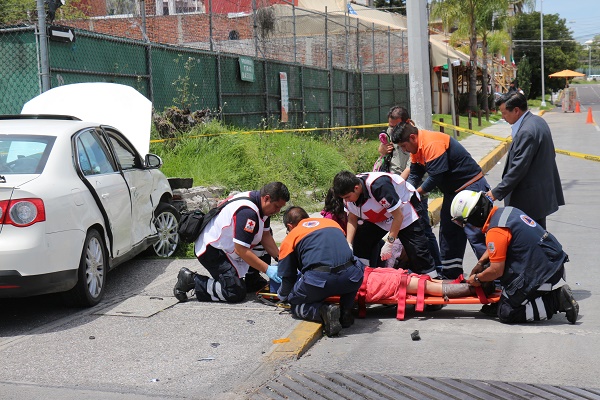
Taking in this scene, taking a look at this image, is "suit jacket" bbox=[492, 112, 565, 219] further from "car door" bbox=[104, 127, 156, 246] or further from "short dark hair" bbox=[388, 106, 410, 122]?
"car door" bbox=[104, 127, 156, 246]

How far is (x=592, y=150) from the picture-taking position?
2311cm

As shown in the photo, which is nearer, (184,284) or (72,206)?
(72,206)

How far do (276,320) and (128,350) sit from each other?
1292mm

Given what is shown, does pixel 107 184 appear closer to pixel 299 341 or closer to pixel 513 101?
pixel 299 341

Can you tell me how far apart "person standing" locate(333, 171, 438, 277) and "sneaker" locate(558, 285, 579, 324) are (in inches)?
59.4

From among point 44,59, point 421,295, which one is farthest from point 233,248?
point 44,59

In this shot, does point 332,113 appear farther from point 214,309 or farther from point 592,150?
point 214,309

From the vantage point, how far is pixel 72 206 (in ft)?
20.5

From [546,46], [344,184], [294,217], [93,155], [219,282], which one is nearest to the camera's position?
[294,217]

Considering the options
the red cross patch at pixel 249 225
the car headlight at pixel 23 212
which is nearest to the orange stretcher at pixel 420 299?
the red cross patch at pixel 249 225

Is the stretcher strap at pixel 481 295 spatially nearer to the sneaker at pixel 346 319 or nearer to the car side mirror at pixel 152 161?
the sneaker at pixel 346 319

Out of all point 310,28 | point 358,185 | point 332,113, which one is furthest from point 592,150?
point 358,185

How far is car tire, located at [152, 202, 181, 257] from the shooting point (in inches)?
339

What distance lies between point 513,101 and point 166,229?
4.11 metres
